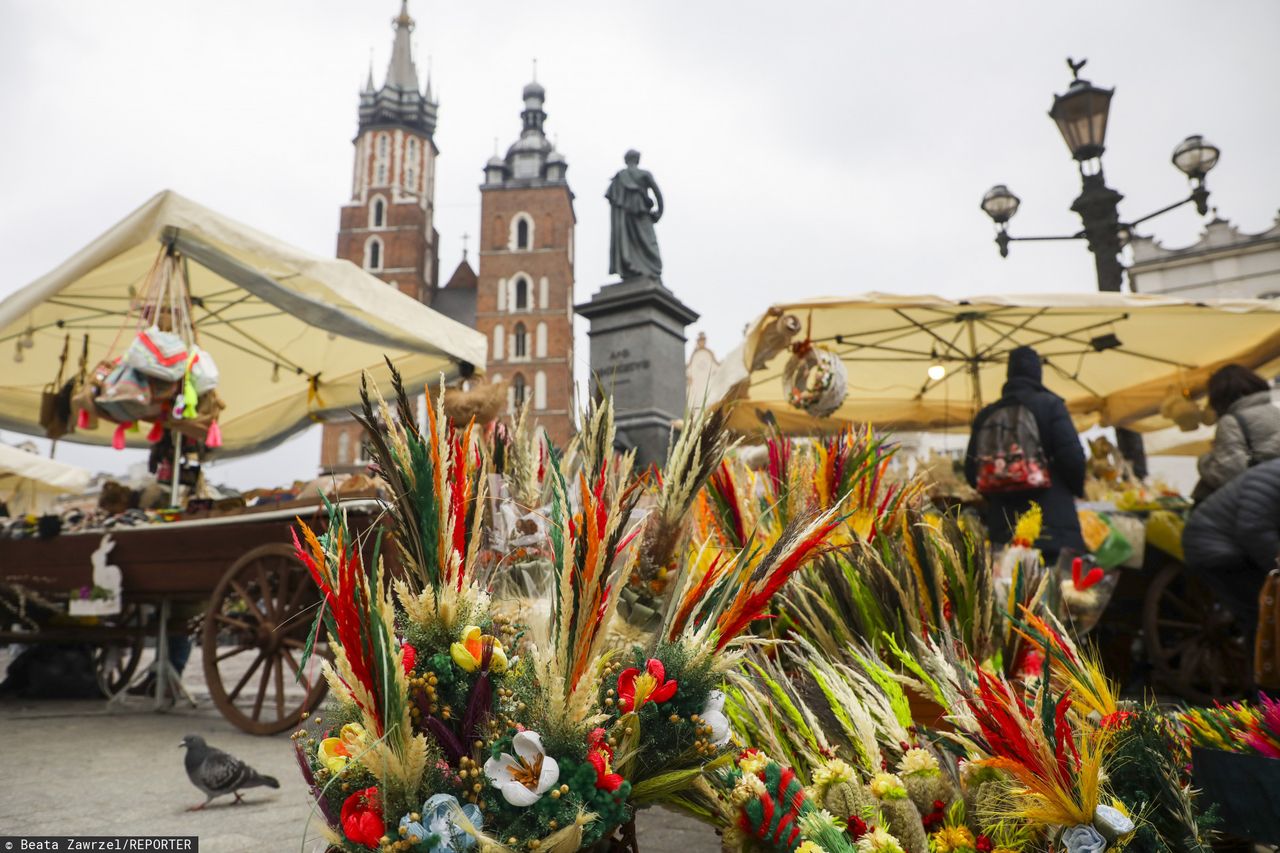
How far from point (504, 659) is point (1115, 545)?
471 cm

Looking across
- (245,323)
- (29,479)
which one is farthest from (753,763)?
(29,479)

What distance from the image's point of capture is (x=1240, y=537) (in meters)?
3.45

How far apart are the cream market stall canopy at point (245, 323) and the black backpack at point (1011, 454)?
2.97m

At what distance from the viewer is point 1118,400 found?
680 cm

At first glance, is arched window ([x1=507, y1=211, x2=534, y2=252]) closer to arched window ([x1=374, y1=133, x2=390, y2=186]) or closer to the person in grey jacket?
arched window ([x1=374, y1=133, x2=390, y2=186])

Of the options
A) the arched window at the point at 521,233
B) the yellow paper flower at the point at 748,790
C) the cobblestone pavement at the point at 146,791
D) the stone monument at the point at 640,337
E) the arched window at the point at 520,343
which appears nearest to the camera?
the yellow paper flower at the point at 748,790

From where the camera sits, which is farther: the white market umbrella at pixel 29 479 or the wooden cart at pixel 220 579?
the white market umbrella at pixel 29 479

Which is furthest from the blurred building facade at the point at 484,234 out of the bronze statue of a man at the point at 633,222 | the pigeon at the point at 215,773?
the pigeon at the point at 215,773

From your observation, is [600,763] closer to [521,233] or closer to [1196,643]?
[1196,643]

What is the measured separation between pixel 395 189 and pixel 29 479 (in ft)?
133

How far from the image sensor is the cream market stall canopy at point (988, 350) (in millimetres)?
4695

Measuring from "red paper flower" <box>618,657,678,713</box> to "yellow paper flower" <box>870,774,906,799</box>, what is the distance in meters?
0.42

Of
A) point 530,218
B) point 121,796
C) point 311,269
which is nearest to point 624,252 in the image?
point 311,269

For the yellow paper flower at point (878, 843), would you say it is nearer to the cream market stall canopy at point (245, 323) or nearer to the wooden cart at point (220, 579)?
the wooden cart at point (220, 579)
